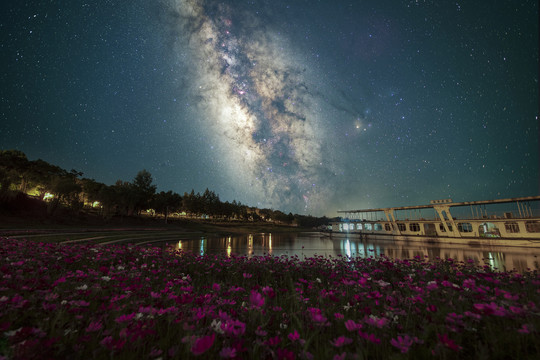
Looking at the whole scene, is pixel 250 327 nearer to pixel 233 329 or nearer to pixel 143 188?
pixel 233 329

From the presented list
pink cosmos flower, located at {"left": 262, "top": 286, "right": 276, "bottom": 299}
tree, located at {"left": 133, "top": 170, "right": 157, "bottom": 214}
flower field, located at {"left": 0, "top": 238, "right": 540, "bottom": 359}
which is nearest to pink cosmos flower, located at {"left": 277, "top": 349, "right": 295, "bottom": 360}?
flower field, located at {"left": 0, "top": 238, "right": 540, "bottom": 359}

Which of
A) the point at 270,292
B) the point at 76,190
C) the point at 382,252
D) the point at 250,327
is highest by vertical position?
the point at 76,190

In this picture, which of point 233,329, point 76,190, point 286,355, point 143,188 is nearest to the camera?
point 286,355

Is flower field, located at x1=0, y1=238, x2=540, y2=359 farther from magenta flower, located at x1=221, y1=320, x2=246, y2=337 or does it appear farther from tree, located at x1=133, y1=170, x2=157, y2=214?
tree, located at x1=133, y1=170, x2=157, y2=214

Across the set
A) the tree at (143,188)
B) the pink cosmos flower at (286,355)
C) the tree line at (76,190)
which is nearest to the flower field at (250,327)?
the pink cosmos flower at (286,355)

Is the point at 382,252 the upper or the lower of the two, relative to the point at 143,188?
lower

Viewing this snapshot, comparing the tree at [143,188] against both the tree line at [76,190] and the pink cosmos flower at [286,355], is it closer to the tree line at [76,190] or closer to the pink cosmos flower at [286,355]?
the tree line at [76,190]

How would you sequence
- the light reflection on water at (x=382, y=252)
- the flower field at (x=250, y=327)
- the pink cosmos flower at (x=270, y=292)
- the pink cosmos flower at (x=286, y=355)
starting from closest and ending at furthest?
the pink cosmos flower at (x=286, y=355) → the flower field at (x=250, y=327) → the pink cosmos flower at (x=270, y=292) → the light reflection on water at (x=382, y=252)

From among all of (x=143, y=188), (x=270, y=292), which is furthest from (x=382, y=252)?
(x=143, y=188)

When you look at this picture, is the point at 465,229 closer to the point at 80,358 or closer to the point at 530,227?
the point at 530,227

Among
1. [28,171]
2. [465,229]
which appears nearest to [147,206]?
[28,171]

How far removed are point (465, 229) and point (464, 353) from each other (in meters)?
55.0

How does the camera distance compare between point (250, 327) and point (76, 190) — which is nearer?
point (250, 327)

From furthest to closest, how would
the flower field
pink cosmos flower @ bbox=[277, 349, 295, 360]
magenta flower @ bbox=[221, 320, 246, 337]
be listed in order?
1. magenta flower @ bbox=[221, 320, 246, 337]
2. the flower field
3. pink cosmos flower @ bbox=[277, 349, 295, 360]
